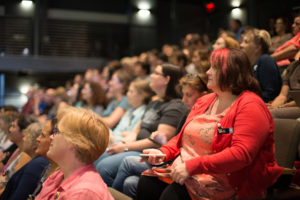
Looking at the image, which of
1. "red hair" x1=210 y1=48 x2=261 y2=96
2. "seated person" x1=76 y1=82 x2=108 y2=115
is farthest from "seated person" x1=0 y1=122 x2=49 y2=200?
"seated person" x1=76 y1=82 x2=108 y2=115

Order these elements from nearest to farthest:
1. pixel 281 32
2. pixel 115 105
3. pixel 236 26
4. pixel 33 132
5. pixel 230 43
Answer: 1. pixel 33 132
2. pixel 230 43
3. pixel 281 32
4. pixel 115 105
5. pixel 236 26

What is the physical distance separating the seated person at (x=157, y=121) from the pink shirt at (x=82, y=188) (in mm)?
1082

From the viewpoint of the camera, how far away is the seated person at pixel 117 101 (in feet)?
14.6

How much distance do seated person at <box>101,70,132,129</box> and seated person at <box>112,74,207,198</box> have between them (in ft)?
5.69

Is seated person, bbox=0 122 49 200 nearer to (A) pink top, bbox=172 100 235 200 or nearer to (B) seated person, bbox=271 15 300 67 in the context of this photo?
(A) pink top, bbox=172 100 235 200

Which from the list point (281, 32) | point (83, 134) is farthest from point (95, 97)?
point (83, 134)

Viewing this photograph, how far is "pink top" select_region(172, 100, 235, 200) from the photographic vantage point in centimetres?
172

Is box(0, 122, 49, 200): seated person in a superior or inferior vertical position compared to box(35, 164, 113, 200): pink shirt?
inferior

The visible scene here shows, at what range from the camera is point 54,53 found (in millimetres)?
10203

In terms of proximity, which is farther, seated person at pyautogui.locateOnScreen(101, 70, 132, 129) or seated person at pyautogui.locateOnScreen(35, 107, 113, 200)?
seated person at pyautogui.locateOnScreen(101, 70, 132, 129)

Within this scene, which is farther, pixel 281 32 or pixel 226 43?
pixel 281 32

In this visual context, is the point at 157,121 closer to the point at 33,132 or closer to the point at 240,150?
the point at 33,132

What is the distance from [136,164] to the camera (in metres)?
2.59

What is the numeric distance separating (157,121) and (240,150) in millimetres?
1545
